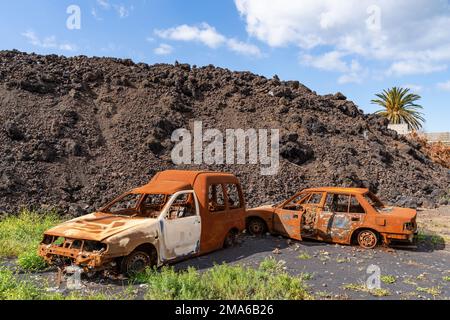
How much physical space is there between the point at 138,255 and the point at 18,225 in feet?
17.3

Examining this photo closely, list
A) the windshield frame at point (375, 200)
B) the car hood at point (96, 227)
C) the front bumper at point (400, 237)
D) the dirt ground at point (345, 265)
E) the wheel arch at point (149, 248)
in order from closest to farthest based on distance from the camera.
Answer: the dirt ground at point (345, 265), the car hood at point (96, 227), the wheel arch at point (149, 248), the front bumper at point (400, 237), the windshield frame at point (375, 200)

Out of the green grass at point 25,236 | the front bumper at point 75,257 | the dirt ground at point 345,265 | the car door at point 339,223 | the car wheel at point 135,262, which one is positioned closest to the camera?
the front bumper at point 75,257

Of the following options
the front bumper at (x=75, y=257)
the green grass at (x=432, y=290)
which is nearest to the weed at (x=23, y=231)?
the front bumper at (x=75, y=257)

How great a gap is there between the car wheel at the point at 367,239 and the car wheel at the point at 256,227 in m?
2.48

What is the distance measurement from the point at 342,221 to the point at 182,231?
408 centimetres

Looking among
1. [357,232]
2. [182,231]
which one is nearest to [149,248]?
[182,231]

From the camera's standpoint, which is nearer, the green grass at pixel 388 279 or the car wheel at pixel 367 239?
the green grass at pixel 388 279

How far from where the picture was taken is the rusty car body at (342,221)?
9.45 metres

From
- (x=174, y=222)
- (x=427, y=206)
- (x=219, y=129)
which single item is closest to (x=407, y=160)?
(x=427, y=206)

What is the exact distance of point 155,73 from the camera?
23359 mm

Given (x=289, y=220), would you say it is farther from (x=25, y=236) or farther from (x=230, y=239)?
(x=25, y=236)

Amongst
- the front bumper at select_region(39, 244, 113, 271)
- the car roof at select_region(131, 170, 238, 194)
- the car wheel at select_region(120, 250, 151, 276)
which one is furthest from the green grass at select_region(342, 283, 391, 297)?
the front bumper at select_region(39, 244, 113, 271)

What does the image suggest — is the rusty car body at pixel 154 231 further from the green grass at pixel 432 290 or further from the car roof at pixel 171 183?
the green grass at pixel 432 290
